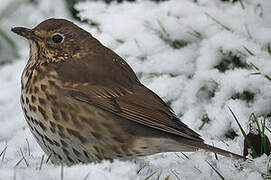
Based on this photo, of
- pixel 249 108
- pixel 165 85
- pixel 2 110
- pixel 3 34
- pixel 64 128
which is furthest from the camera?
pixel 3 34

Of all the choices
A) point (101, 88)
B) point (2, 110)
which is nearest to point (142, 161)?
point (101, 88)

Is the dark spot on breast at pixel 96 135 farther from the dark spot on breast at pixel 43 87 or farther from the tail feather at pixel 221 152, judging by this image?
the tail feather at pixel 221 152

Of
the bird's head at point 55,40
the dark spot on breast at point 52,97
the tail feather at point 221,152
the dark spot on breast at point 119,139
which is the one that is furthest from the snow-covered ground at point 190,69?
the bird's head at point 55,40

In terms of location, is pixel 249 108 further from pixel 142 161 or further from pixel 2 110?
pixel 2 110

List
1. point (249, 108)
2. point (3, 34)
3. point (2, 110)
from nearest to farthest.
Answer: point (249, 108), point (2, 110), point (3, 34)

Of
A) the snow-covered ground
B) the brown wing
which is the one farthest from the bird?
the snow-covered ground

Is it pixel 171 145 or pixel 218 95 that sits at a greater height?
pixel 171 145

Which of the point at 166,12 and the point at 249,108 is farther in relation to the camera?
the point at 166,12
